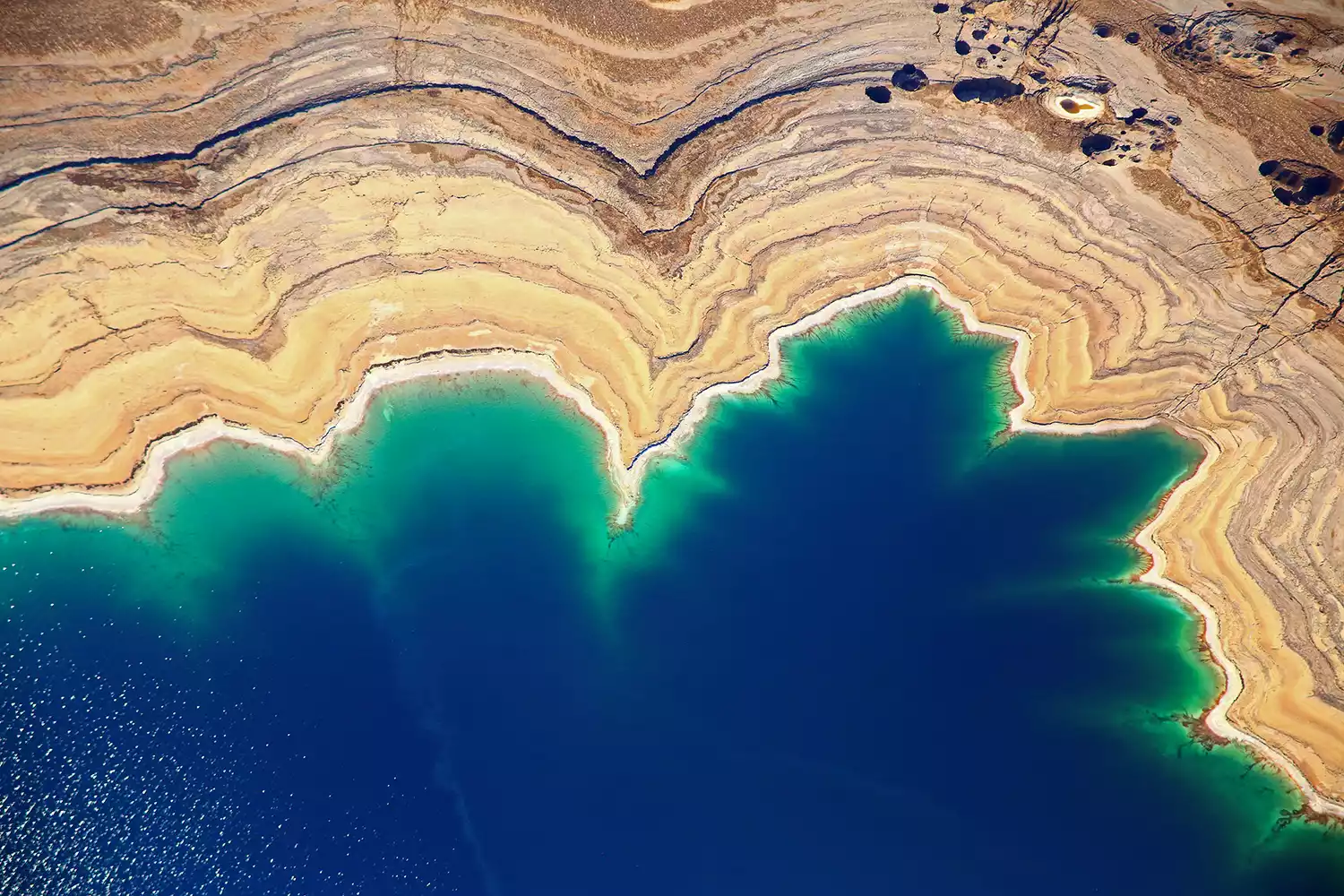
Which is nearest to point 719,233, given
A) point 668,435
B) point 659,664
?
point 668,435

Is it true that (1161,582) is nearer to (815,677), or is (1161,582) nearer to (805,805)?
(815,677)

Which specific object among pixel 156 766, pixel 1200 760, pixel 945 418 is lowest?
pixel 1200 760

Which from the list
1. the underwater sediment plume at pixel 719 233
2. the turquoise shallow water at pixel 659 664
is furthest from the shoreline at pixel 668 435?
the turquoise shallow water at pixel 659 664

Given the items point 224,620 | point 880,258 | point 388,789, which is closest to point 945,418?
point 880,258

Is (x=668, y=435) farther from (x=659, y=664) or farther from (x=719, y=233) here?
(x=659, y=664)

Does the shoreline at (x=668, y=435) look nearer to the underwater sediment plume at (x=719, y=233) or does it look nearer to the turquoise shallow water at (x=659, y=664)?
the underwater sediment plume at (x=719, y=233)
